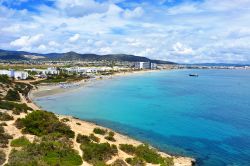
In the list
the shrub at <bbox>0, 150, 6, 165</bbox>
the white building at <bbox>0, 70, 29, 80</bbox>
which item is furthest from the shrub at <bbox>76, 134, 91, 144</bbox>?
the white building at <bbox>0, 70, 29, 80</bbox>

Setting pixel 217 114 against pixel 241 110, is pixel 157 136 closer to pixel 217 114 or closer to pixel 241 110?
pixel 217 114

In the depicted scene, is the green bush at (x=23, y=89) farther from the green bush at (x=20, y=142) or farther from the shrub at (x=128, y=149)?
the shrub at (x=128, y=149)

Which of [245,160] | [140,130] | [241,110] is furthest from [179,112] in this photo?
[245,160]

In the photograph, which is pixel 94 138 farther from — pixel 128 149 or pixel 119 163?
pixel 119 163

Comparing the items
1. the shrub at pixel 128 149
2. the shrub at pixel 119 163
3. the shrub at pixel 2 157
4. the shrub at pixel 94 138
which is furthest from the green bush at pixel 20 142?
the shrub at pixel 128 149

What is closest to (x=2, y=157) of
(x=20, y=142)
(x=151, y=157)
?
(x=20, y=142)

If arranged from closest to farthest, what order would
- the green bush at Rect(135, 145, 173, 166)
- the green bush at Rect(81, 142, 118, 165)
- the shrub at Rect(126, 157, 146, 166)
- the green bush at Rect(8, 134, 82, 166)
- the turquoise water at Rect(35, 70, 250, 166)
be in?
the green bush at Rect(8, 134, 82, 166) → the green bush at Rect(81, 142, 118, 165) → the shrub at Rect(126, 157, 146, 166) → the green bush at Rect(135, 145, 173, 166) → the turquoise water at Rect(35, 70, 250, 166)

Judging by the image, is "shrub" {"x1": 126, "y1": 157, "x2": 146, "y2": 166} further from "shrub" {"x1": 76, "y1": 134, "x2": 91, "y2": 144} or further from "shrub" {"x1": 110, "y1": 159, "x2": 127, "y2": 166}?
"shrub" {"x1": 76, "y1": 134, "x2": 91, "y2": 144}

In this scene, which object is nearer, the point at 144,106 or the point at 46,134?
the point at 46,134
